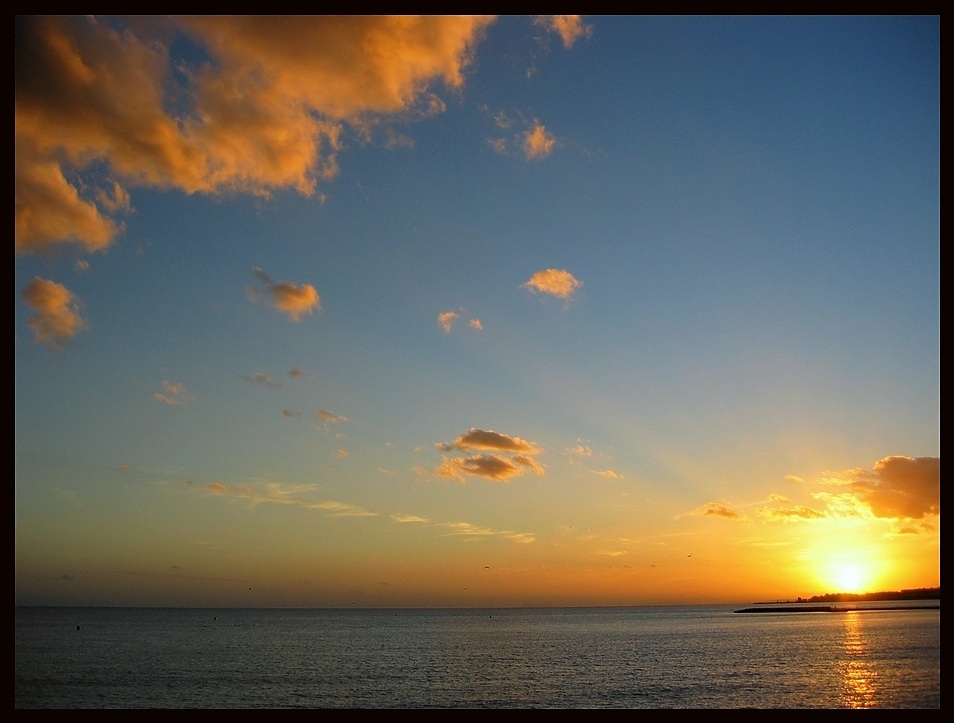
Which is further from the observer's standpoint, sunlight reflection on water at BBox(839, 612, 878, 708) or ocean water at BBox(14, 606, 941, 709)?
ocean water at BBox(14, 606, 941, 709)

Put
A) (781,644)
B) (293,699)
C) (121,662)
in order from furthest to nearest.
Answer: (781,644), (121,662), (293,699)

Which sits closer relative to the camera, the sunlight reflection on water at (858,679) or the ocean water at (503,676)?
the sunlight reflection on water at (858,679)

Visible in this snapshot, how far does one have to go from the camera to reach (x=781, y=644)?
96188 millimetres

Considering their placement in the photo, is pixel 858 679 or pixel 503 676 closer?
pixel 858 679
